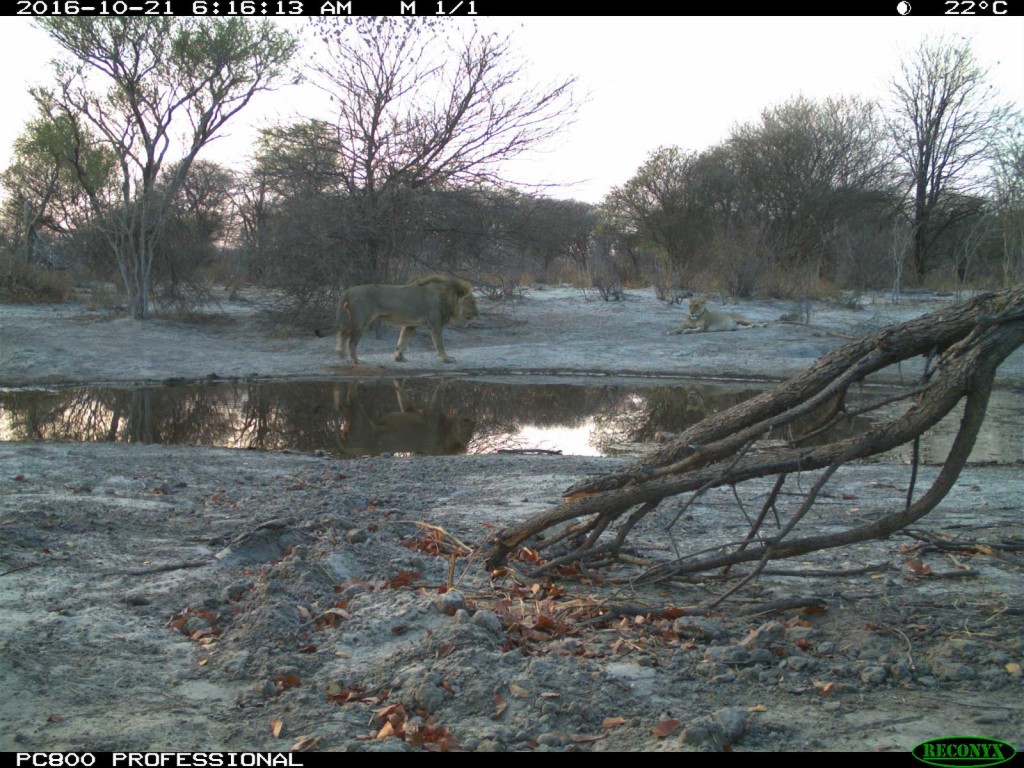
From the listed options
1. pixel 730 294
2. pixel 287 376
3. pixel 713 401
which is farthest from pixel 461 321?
pixel 730 294

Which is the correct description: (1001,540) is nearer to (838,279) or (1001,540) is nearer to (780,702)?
(780,702)

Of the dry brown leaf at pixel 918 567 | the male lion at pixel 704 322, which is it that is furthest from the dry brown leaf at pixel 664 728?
the male lion at pixel 704 322

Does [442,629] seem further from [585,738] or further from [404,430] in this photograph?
[404,430]

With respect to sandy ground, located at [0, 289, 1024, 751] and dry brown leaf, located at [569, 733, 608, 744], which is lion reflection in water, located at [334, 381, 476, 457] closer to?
sandy ground, located at [0, 289, 1024, 751]

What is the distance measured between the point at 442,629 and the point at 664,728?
1109 millimetres

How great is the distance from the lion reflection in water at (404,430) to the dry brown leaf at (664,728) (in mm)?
6448

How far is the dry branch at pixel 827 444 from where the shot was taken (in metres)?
3.76

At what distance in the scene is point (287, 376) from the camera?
50.4 feet

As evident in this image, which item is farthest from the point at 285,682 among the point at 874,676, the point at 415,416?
the point at 415,416

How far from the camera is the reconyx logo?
2863 mm

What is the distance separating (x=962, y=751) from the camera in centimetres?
291

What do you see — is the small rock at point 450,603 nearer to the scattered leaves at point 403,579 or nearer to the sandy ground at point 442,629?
the sandy ground at point 442,629

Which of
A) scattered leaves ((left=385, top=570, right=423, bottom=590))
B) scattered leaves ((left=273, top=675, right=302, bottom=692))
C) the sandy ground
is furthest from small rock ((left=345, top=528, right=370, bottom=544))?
scattered leaves ((left=273, top=675, right=302, bottom=692))

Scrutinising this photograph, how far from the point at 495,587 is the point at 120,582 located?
1.88m
